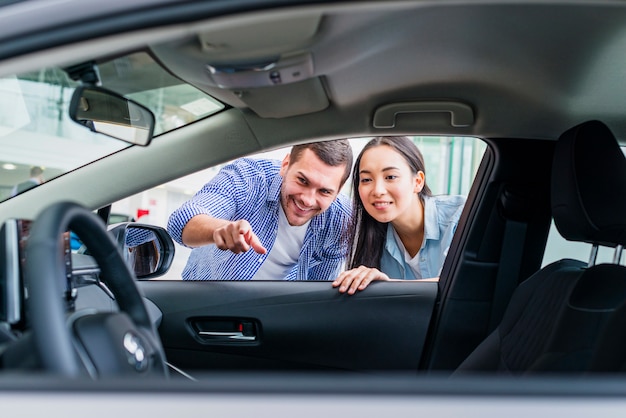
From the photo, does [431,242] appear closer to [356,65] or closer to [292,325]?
[292,325]

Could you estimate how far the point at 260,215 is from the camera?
278cm

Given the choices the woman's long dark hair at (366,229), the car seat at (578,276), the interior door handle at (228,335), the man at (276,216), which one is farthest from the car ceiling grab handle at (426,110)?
the interior door handle at (228,335)

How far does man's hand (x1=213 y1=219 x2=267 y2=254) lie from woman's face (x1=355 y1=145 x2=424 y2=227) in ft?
2.17

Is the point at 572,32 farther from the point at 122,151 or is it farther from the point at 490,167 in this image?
the point at 122,151

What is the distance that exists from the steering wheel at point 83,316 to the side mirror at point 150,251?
800mm

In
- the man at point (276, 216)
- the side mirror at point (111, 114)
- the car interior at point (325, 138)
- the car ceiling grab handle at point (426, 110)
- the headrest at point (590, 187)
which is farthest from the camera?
the man at point (276, 216)

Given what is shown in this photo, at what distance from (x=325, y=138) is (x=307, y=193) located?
59cm

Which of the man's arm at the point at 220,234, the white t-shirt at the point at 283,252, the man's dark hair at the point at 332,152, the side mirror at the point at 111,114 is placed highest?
the side mirror at the point at 111,114

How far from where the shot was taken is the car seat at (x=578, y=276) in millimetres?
1606

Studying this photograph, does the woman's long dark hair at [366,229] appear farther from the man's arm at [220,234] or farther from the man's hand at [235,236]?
the man's hand at [235,236]

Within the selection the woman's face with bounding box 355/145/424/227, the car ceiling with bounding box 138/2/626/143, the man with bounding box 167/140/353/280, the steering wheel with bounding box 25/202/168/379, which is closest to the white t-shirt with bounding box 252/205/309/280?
the man with bounding box 167/140/353/280

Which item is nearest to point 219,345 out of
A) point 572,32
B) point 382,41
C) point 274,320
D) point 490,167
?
point 274,320

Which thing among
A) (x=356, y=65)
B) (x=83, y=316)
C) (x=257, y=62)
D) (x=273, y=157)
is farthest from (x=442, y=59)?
(x=83, y=316)

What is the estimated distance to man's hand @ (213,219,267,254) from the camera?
2312 millimetres
